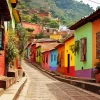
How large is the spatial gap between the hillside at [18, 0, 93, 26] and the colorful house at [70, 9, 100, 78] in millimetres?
98587

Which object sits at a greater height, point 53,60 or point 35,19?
point 35,19

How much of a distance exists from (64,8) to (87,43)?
129 metres

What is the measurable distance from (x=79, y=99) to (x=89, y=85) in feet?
10.5

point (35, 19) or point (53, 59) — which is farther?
point (35, 19)

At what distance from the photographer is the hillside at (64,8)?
5085 inches

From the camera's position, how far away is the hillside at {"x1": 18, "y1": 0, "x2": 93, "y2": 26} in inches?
5085

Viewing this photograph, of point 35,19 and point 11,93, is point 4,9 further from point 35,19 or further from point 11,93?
point 35,19

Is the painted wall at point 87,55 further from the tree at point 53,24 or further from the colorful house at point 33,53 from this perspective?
the tree at point 53,24

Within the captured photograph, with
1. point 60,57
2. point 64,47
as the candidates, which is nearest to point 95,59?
point 64,47

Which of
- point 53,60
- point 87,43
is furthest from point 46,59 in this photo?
point 87,43

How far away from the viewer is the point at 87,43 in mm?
21234

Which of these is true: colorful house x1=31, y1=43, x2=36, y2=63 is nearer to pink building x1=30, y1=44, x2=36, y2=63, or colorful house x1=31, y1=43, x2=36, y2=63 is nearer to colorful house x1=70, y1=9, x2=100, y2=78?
pink building x1=30, y1=44, x2=36, y2=63

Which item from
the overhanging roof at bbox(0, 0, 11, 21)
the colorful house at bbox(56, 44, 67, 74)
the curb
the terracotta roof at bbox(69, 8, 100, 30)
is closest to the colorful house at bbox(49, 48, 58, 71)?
the colorful house at bbox(56, 44, 67, 74)

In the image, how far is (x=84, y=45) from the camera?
70.8ft
